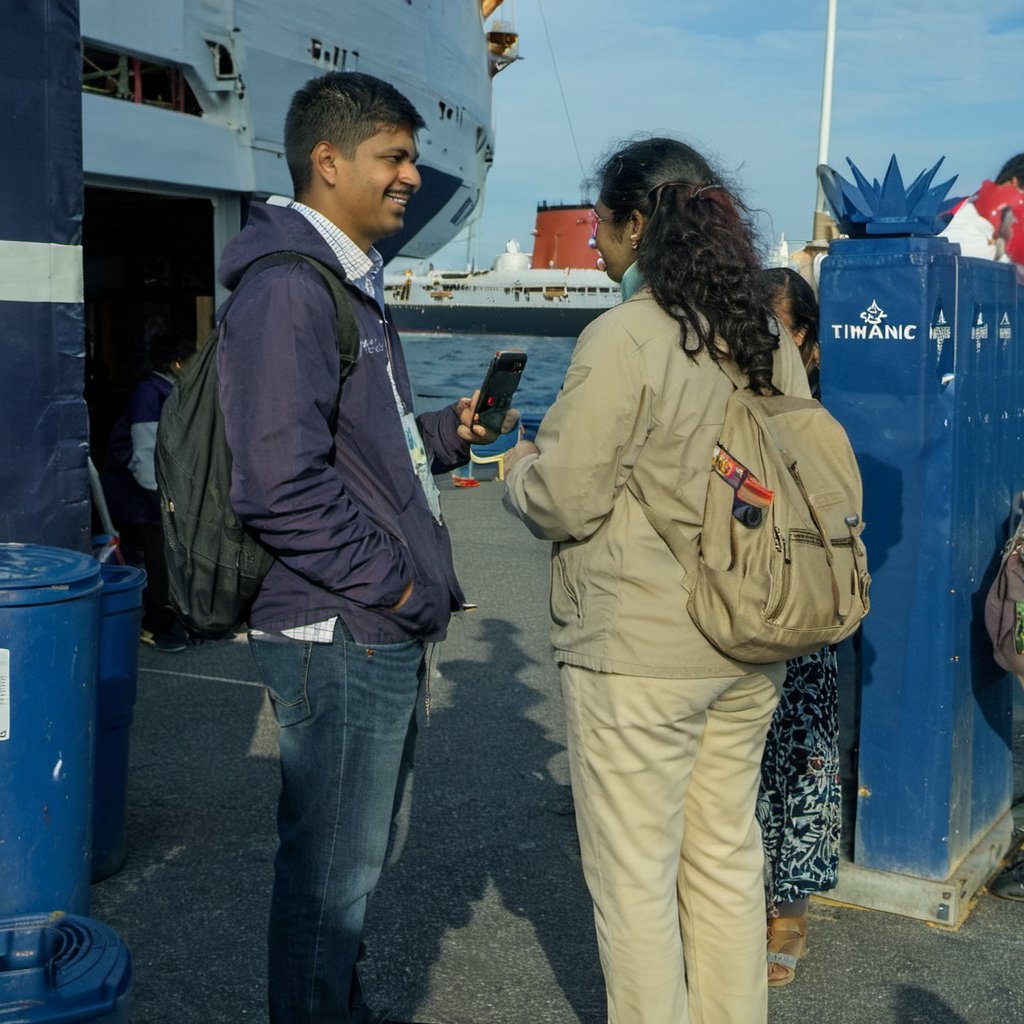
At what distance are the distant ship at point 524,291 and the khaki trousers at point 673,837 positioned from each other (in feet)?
200

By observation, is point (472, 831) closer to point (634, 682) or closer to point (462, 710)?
point (462, 710)

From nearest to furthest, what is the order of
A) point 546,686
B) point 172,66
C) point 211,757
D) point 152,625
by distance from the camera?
1. point 211,757
2. point 546,686
3. point 152,625
4. point 172,66

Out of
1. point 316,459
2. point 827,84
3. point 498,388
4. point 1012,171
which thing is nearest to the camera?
point 316,459

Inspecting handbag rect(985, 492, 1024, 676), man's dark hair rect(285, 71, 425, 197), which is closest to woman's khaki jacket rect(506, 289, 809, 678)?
man's dark hair rect(285, 71, 425, 197)

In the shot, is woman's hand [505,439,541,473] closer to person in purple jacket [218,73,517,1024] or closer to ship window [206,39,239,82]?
person in purple jacket [218,73,517,1024]

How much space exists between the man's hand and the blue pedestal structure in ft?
3.97

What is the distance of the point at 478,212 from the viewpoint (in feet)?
99.8

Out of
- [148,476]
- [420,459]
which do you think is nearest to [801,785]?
[420,459]

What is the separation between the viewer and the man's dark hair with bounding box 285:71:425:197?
103 inches

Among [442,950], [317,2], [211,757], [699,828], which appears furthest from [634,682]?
[317,2]

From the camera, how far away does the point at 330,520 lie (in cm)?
242

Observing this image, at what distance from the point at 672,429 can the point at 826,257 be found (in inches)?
56.9

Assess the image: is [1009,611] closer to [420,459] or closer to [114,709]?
[420,459]

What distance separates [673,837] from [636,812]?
119 mm
